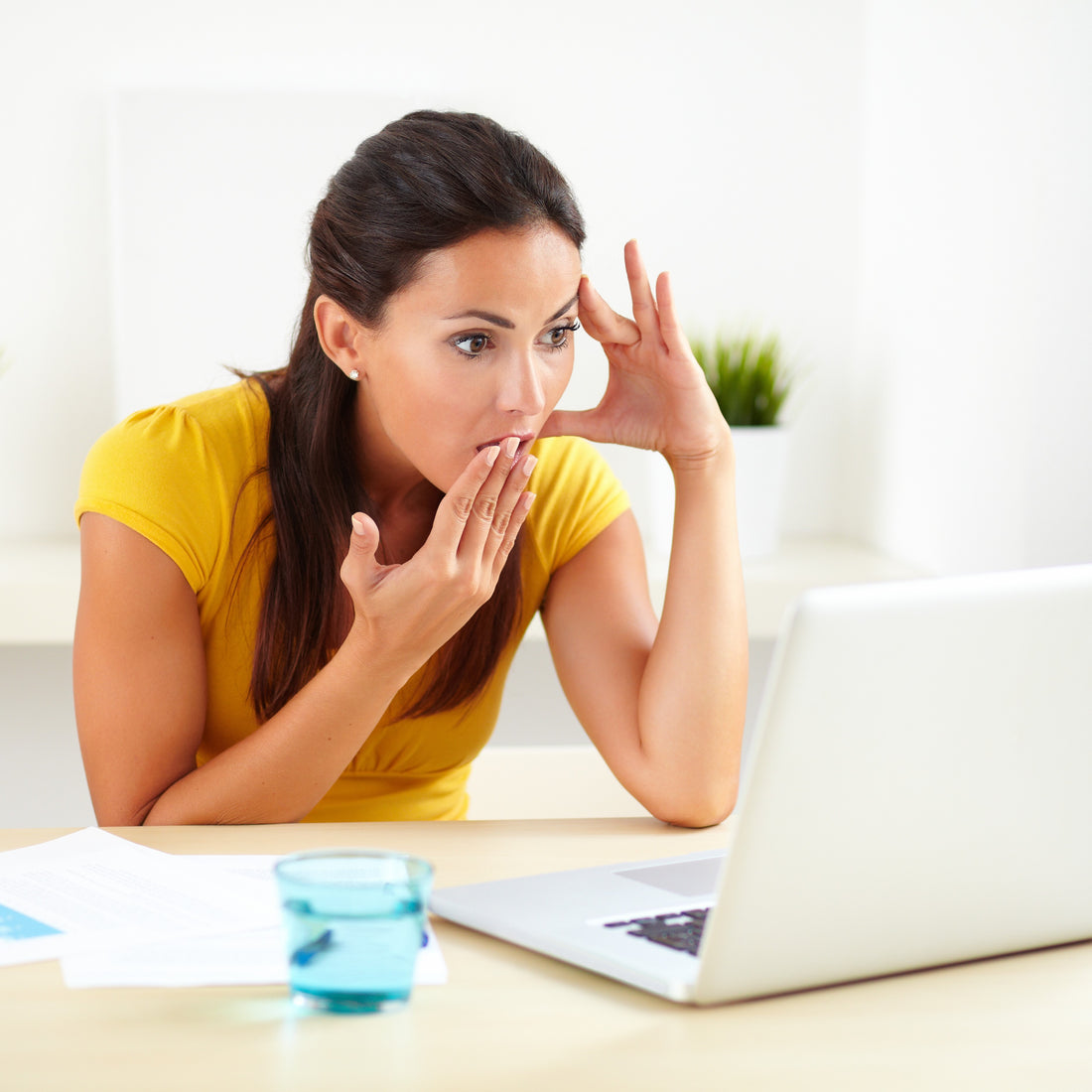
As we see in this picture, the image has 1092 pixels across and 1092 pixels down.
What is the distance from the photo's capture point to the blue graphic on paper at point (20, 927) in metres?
0.78

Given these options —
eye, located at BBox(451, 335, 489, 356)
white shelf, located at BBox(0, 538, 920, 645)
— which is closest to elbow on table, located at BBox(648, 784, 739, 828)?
eye, located at BBox(451, 335, 489, 356)

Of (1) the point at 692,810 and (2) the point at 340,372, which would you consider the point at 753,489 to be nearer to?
(2) the point at 340,372

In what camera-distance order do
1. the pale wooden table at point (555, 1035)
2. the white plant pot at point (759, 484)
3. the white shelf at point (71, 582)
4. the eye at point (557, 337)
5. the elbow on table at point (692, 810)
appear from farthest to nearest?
1. the white plant pot at point (759, 484)
2. the white shelf at point (71, 582)
3. the eye at point (557, 337)
4. the elbow on table at point (692, 810)
5. the pale wooden table at point (555, 1035)

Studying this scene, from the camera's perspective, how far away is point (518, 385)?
1.19 m

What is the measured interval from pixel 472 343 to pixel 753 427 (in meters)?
1.21

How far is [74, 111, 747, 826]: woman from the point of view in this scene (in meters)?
1.18

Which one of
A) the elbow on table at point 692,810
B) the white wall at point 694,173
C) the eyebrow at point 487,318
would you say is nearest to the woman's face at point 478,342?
the eyebrow at point 487,318

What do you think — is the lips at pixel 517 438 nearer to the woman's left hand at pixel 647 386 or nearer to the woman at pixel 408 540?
the woman at pixel 408 540

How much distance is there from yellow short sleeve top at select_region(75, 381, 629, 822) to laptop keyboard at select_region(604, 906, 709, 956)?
0.63m

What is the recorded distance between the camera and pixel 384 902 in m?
0.66

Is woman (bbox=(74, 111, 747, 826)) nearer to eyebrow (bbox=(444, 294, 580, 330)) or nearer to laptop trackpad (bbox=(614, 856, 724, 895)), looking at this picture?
eyebrow (bbox=(444, 294, 580, 330))

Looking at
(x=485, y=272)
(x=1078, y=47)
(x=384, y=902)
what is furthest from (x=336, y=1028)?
(x=1078, y=47)

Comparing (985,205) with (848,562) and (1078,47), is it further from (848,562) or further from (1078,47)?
(848,562)

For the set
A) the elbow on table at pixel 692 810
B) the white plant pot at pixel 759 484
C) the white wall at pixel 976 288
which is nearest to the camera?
the elbow on table at pixel 692 810
